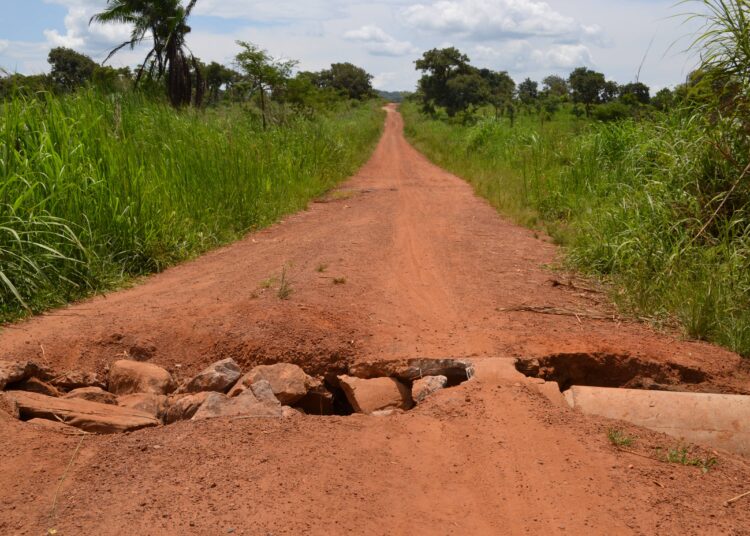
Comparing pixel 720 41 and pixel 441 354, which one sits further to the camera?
pixel 720 41

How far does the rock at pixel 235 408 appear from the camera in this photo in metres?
3.58

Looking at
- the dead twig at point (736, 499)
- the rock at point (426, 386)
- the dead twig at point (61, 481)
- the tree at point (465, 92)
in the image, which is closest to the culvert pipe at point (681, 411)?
the dead twig at point (736, 499)

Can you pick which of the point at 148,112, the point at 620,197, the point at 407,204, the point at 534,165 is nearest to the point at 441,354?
the point at 620,197

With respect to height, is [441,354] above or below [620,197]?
below

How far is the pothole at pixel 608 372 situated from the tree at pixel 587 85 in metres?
16.6

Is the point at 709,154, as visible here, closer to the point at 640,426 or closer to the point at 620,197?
the point at 620,197

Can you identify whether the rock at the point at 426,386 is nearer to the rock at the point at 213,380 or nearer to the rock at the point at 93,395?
the rock at the point at 213,380

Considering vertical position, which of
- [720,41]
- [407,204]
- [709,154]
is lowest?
[407,204]

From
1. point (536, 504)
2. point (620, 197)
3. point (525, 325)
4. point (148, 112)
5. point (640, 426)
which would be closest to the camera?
point (536, 504)

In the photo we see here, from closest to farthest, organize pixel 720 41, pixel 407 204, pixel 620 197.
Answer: pixel 720 41
pixel 620 197
pixel 407 204

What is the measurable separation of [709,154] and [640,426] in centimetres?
312

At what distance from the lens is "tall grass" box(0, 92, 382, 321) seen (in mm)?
5172

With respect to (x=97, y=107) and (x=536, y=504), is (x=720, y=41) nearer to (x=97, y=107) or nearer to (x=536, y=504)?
(x=536, y=504)

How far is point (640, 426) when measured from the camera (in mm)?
3543
